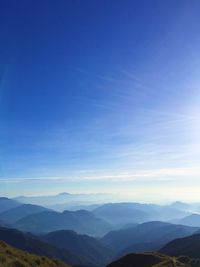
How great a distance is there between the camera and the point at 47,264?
33.8 meters

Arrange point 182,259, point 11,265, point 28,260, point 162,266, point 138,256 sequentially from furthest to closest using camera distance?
point 138,256 → point 182,259 → point 162,266 → point 28,260 → point 11,265

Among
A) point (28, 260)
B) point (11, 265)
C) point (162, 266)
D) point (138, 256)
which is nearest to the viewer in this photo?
point (11, 265)

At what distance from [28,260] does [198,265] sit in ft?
78.8

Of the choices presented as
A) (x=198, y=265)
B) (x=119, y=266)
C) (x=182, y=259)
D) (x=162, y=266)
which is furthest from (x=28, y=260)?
A: (x=119, y=266)

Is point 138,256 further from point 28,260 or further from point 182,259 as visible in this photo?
point 28,260

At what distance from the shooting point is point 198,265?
45781 mm

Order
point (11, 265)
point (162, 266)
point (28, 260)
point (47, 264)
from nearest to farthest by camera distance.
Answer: point (11, 265)
point (28, 260)
point (47, 264)
point (162, 266)

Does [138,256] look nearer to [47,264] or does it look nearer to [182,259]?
[182,259]

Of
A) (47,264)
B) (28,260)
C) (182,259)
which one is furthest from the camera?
(182,259)

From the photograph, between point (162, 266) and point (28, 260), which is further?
point (162, 266)

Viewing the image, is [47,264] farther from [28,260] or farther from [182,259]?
[182,259]

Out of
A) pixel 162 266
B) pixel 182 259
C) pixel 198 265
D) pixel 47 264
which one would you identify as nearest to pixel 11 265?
pixel 47 264

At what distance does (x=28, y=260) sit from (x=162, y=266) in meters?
19.1

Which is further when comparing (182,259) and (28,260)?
(182,259)
